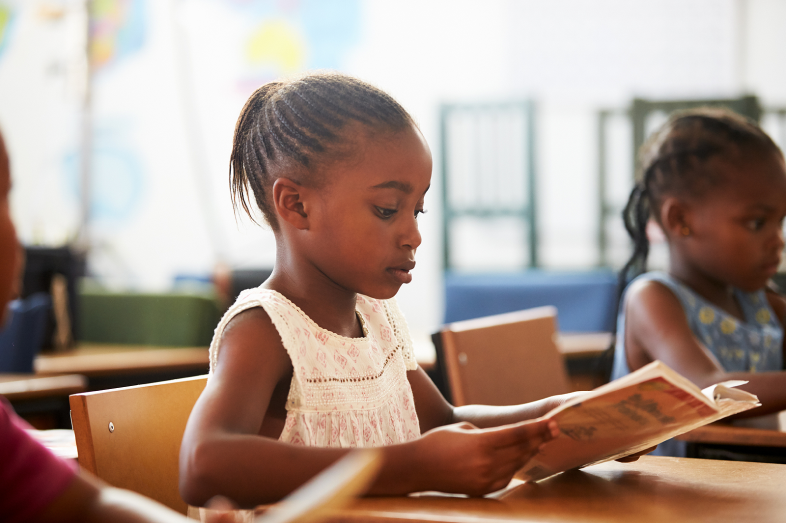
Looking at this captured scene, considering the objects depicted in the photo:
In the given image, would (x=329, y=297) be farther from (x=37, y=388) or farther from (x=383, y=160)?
(x=37, y=388)

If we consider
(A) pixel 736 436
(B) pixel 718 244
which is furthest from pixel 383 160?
(B) pixel 718 244

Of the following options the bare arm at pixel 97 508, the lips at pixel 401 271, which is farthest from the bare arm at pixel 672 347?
the bare arm at pixel 97 508

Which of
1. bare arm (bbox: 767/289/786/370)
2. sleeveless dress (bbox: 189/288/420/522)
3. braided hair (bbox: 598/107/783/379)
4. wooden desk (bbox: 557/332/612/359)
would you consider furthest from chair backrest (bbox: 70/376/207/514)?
wooden desk (bbox: 557/332/612/359)

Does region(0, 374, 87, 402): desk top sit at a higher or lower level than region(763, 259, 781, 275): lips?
lower

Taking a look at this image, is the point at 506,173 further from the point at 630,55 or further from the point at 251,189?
the point at 251,189

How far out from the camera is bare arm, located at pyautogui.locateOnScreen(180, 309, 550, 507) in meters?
0.73

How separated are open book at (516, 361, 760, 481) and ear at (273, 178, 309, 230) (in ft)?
1.31

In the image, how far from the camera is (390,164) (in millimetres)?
963

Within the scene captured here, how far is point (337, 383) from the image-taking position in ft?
3.24

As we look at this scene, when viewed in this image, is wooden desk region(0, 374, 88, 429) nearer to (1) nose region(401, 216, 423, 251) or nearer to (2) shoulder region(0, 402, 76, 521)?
(1) nose region(401, 216, 423, 251)

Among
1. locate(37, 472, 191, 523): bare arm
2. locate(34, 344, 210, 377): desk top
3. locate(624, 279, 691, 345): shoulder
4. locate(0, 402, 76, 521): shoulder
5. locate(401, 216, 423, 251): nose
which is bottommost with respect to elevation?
locate(34, 344, 210, 377): desk top

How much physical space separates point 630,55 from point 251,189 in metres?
4.43

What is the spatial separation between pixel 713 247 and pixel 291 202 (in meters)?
1.04

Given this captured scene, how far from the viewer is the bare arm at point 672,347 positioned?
1.34 meters
